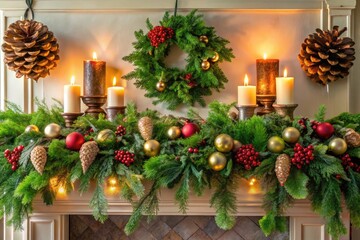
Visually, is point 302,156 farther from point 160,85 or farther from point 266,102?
point 160,85

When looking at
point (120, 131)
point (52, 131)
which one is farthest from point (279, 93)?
point (52, 131)

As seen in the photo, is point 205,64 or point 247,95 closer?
point 247,95

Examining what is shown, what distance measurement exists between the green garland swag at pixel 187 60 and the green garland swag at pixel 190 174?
23 cm

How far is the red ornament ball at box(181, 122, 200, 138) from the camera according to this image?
60.7 inches

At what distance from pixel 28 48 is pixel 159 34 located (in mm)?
507

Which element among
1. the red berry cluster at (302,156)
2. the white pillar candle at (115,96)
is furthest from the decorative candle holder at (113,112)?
the red berry cluster at (302,156)

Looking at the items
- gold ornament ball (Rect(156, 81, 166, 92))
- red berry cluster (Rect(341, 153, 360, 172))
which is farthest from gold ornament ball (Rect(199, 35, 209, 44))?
red berry cluster (Rect(341, 153, 360, 172))

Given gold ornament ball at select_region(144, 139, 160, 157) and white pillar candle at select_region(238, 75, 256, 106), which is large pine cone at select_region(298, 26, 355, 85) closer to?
white pillar candle at select_region(238, 75, 256, 106)

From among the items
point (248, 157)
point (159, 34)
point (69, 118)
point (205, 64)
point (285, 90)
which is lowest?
point (248, 157)

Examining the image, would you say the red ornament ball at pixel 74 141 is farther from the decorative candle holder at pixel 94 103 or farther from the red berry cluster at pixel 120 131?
the decorative candle holder at pixel 94 103

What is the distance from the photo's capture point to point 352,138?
1.51 metres

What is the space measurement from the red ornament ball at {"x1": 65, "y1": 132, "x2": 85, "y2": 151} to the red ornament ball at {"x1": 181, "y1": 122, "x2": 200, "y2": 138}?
0.35 m

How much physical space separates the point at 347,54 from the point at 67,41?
1.12 metres

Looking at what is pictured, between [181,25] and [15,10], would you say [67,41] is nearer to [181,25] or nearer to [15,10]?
[15,10]
